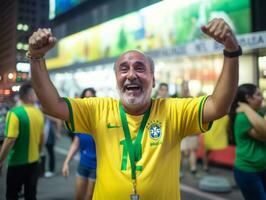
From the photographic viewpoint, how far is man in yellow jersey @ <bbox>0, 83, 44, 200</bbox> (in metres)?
3.77

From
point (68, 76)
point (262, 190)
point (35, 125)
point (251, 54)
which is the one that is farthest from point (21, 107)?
point (68, 76)

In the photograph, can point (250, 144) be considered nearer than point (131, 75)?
No

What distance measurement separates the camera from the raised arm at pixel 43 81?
6.03ft

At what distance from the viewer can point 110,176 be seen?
1.99 metres

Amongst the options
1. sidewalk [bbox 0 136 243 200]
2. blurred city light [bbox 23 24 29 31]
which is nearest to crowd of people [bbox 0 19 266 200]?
blurred city light [bbox 23 24 29 31]

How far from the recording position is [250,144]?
3342 millimetres

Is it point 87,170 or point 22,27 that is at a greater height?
point 22,27

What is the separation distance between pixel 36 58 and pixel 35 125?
7.91ft

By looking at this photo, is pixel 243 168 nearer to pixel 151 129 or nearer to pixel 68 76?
pixel 151 129

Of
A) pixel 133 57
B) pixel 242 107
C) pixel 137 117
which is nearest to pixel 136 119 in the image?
pixel 137 117

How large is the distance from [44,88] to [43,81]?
0.04 metres

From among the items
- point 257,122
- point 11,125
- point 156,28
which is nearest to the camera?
point 257,122

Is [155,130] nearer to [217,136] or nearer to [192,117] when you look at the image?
[192,117]

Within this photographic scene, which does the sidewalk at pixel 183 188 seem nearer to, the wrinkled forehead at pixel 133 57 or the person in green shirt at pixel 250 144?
the person in green shirt at pixel 250 144
